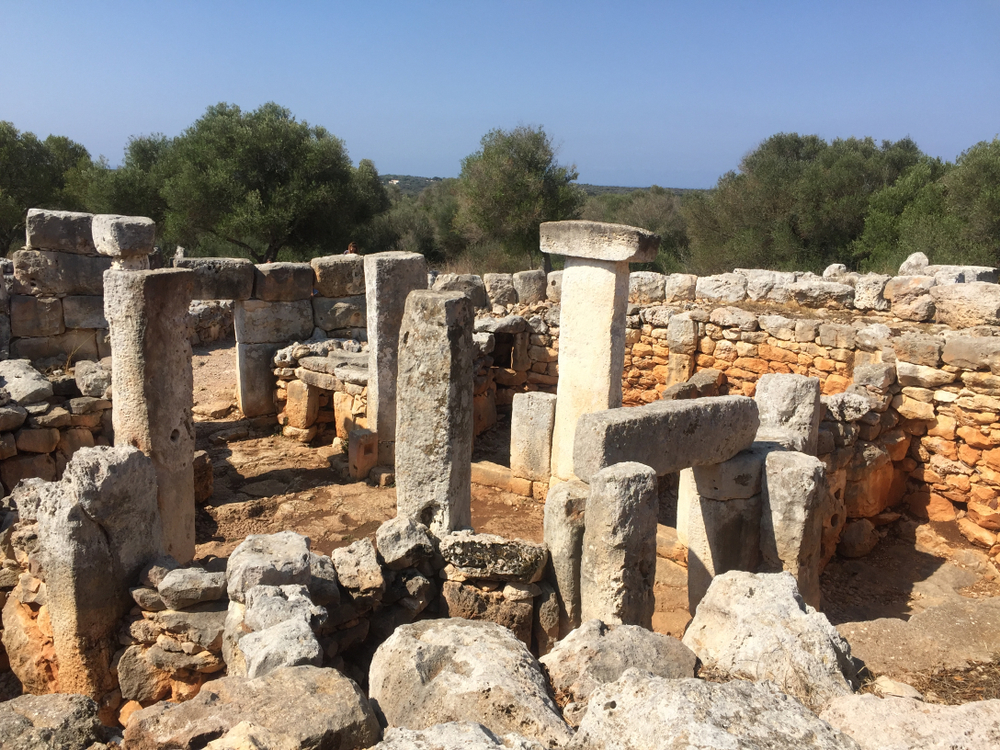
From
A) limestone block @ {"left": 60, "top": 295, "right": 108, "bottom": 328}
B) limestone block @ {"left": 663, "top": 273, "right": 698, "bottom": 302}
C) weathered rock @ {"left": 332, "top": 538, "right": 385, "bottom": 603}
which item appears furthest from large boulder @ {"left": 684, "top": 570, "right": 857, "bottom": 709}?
limestone block @ {"left": 60, "top": 295, "right": 108, "bottom": 328}

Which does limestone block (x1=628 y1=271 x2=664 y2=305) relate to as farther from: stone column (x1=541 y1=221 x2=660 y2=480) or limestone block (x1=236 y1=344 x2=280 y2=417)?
limestone block (x1=236 y1=344 x2=280 y2=417)

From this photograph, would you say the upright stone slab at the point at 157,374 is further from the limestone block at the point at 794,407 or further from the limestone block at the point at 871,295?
the limestone block at the point at 871,295

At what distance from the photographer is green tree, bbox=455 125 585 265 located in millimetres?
21891

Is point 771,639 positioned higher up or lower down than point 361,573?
higher up

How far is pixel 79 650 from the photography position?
4.56 m

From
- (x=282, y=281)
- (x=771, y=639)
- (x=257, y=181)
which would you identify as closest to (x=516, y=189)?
(x=257, y=181)

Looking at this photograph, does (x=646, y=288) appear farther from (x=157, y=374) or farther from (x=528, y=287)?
(x=157, y=374)

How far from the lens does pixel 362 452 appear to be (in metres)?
8.95

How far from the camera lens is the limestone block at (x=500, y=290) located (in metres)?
12.1

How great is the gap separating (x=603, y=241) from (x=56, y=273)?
26.3 ft

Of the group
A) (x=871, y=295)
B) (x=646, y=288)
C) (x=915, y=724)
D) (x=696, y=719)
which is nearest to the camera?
(x=696, y=719)

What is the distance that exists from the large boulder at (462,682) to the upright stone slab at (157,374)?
3022 millimetres

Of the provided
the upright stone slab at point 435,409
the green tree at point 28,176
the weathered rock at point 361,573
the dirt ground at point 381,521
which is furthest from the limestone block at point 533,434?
the green tree at point 28,176

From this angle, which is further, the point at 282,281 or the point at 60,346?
the point at 60,346
